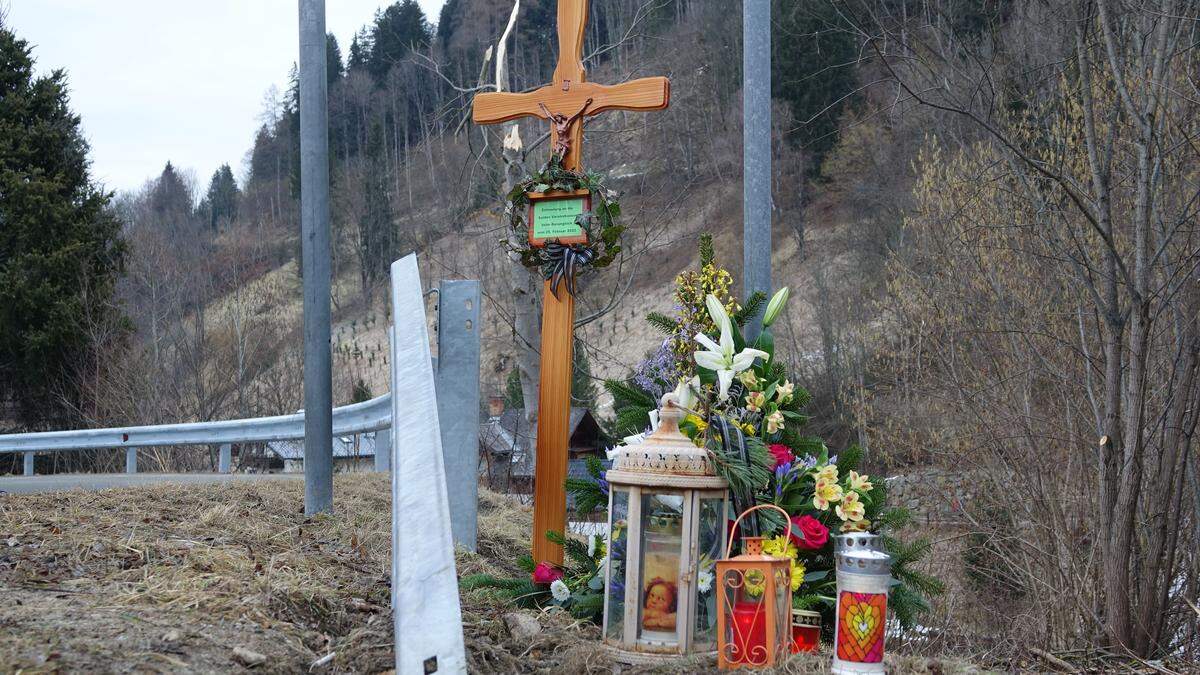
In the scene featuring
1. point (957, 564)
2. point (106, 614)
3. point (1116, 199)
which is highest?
point (1116, 199)

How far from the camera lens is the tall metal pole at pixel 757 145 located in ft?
20.4

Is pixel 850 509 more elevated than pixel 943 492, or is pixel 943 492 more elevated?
pixel 850 509

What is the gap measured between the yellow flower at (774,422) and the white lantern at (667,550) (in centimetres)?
58

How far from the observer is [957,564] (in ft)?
31.3

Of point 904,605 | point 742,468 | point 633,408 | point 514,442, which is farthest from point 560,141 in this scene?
point 514,442

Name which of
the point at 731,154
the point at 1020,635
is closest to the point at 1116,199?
the point at 1020,635

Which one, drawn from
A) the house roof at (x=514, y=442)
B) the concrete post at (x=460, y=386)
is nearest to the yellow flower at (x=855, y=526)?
the concrete post at (x=460, y=386)

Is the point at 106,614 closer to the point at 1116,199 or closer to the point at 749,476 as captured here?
the point at 749,476

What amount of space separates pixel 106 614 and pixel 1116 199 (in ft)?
26.3

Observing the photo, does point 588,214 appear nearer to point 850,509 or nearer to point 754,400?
point 754,400

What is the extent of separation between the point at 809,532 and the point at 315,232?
3706 millimetres

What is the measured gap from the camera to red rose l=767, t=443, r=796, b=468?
4707 millimetres

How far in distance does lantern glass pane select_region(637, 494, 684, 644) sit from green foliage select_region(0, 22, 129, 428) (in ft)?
53.9

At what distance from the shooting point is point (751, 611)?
392 centimetres
